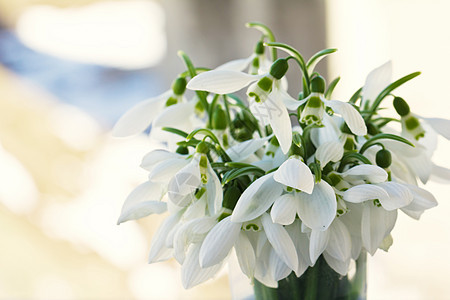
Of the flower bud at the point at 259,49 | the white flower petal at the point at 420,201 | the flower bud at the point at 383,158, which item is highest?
the flower bud at the point at 259,49

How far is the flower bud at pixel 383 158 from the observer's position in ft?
1.88

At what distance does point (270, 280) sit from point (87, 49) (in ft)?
5.03

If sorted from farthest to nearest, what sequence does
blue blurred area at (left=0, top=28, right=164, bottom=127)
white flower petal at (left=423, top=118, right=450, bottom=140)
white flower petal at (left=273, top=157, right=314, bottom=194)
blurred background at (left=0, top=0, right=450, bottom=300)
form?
blue blurred area at (left=0, top=28, right=164, bottom=127) → blurred background at (left=0, top=0, right=450, bottom=300) → white flower petal at (left=423, top=118, right=450, bottom=140) → white flower petal at (left=273, top=157, right=314, bottom=194)

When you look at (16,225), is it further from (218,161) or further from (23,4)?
(218,161)

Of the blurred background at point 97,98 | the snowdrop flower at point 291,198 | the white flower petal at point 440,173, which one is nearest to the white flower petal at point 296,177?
the snowdrop flower at point 291,198

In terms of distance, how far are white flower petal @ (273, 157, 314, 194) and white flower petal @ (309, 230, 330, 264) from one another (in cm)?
4

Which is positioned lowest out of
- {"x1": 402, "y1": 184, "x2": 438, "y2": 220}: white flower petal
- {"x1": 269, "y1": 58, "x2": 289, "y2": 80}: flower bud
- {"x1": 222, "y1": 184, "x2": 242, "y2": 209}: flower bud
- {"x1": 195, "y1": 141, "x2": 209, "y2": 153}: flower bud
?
{"x1": 402, "y1": 184, "x2": 438, "y2": 220}: white flower petal

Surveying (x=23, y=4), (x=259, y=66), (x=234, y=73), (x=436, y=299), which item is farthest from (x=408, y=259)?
(x=23, y=4)

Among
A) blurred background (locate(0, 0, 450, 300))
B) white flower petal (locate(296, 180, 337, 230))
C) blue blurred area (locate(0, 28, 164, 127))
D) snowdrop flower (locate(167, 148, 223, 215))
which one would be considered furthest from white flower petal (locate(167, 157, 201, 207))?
blue blurred area (locate(0, 28, 164, 127))

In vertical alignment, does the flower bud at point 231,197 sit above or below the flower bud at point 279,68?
below

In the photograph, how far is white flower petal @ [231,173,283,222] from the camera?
0.52m

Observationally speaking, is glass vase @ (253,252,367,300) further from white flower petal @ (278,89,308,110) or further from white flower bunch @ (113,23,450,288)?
white flower petal @ (278,89,308,110)

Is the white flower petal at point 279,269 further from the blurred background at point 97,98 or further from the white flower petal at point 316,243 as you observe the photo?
the blurred background at point 97,98

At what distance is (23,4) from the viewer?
1876 millimetres
